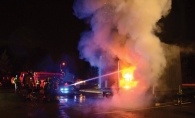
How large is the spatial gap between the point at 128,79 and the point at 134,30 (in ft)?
11.5

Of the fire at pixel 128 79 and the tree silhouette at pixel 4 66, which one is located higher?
the tree silhouette at pixel 4 66

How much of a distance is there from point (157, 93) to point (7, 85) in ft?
89.8

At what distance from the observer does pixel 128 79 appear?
51.1 ft

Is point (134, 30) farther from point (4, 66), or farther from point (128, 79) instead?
point (4, 66)

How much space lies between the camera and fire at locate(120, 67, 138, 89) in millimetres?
15092

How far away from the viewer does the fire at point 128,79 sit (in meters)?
15.1

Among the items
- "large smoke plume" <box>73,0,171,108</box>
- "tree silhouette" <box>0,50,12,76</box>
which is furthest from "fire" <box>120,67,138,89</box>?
"tree silhouette" <box>0,50,12,76</box>

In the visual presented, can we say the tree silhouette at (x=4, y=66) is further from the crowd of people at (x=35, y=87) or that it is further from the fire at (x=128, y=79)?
the fire at (x=128, y=79)

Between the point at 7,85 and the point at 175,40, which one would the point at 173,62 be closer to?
the point at 175,40

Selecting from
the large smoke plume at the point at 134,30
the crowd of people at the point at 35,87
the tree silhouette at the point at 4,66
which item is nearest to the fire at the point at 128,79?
the large smoke plume at the point at 134,30

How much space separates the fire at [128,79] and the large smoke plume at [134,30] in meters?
0.47

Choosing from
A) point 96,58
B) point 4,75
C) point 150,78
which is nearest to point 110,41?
point 96,58

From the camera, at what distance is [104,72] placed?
695 inches

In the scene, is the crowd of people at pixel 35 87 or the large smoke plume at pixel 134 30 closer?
the large smoke plume at pixel 134 30
